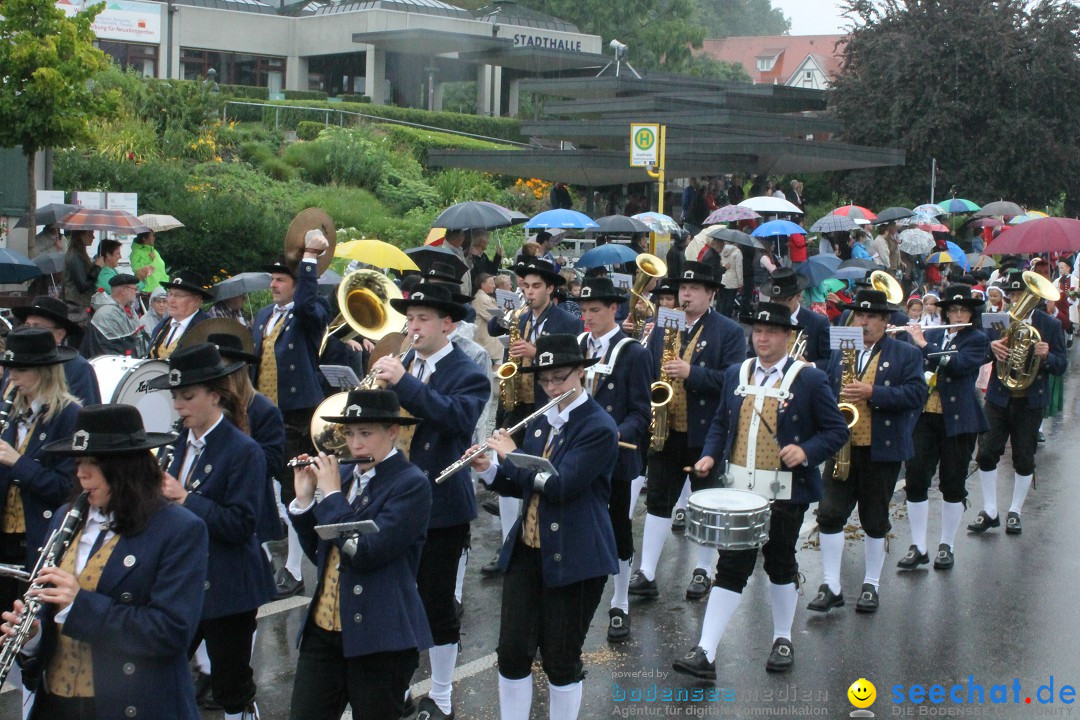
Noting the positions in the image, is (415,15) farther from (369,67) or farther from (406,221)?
(406,221)

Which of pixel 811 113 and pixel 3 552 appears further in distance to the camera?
pixel 811 113

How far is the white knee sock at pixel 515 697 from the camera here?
20.6ft

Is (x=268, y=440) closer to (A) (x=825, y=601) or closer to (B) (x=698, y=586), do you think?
(B) (x=698, y=586)

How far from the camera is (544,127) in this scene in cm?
2794

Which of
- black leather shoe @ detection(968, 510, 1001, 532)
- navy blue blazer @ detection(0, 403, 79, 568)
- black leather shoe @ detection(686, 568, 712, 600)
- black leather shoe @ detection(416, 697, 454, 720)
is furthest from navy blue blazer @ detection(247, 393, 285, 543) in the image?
black leather shoe @ detection(968, 510, 1001, 532)

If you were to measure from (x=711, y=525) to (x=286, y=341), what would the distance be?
136 inches

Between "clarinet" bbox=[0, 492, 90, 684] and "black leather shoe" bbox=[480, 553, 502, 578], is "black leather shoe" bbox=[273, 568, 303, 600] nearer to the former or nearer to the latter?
"black leather shoe" bbox=[480, 553, 502, 578]

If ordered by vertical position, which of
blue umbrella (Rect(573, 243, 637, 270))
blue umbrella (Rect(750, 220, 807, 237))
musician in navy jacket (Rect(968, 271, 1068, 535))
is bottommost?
musician in navy jacket (Rect(968, 271, 1068, 535))

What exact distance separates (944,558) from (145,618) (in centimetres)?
732

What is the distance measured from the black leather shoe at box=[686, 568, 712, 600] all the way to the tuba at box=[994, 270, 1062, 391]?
3720mm

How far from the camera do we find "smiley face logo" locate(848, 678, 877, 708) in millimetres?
7184

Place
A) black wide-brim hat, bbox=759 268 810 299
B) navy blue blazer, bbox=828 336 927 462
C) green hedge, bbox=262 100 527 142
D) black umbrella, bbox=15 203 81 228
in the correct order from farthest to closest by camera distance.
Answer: green hedge, bbox=262 100 527 142 < black umbrella, bbox=15 203 81 228 < black wide-brim hat, bbox=759 268 810 299 < navy blue blazer, bbox=828 336 927 462

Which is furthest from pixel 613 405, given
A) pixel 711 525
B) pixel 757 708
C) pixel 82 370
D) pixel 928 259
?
pixel 928 259

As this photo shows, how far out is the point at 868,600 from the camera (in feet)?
29.6
